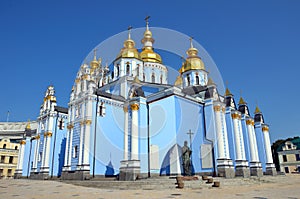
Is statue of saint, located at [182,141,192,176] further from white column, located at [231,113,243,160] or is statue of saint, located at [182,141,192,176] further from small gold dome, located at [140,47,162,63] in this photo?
small gold dome, located at [140,47,162,63]

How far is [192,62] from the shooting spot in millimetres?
27516

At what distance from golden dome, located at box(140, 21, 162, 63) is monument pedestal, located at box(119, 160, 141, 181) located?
14.3m

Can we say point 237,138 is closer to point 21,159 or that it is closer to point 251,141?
point 251,141

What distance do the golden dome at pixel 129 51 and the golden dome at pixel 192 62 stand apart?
576 cm

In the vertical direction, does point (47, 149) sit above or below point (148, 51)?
below

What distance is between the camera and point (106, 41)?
1748 cm

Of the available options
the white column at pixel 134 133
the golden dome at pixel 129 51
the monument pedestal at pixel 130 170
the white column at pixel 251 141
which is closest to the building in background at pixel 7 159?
the golden dome at pixel 129 51

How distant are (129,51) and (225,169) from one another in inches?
600

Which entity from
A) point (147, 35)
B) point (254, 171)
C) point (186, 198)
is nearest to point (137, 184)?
point (186, 198)

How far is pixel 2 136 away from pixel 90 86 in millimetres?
39012

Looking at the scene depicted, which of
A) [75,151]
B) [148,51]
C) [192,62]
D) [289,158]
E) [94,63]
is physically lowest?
[289,158]

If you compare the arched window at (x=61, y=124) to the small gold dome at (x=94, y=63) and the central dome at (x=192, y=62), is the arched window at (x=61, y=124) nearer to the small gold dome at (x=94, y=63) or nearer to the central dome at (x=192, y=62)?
the small gold dome at (x=94, y=63)

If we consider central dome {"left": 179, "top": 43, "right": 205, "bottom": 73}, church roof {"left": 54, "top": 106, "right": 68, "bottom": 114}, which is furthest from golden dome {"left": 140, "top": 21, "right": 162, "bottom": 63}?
church roof {"left": 54, "top": 106, "right": 68, "bottom": 114}

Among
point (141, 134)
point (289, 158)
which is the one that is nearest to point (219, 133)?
point (141, 134)
